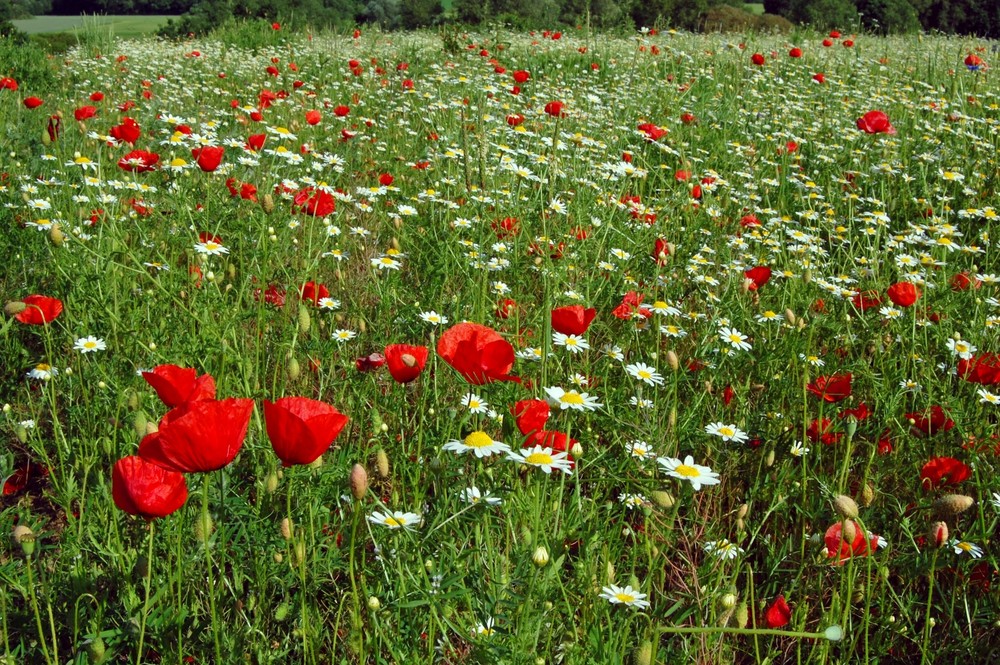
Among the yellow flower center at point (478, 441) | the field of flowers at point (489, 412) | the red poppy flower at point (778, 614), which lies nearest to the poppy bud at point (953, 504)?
the field of flowers at point (489, 412)

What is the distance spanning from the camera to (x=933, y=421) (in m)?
2.02

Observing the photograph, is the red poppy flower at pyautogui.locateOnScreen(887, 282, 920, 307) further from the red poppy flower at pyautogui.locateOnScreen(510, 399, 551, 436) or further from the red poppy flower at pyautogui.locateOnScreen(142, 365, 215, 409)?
the red poppy flower at pyautogui.locateOnScreen(142, 365, 215, 409)

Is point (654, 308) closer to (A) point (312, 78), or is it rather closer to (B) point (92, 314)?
(B) point (92, 314)

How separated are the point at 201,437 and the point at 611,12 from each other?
1466 centimetres

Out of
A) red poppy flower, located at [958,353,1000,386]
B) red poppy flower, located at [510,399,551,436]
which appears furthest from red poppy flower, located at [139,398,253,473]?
red poppy flower, located at [958,353,1000,386]

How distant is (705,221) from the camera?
3668mm

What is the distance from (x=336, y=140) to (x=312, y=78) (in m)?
2.74

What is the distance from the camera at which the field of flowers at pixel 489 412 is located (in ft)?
4.47

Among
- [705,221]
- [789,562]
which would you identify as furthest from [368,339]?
[705,221]

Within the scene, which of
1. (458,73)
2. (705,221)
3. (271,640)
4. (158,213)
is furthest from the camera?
(458,73)

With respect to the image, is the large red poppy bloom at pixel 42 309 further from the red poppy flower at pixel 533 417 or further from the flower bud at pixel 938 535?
the flower bud at pixel 938 535

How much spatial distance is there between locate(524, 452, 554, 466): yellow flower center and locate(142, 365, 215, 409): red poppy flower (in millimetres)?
517

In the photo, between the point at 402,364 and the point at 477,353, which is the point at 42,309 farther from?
the point at 477,353

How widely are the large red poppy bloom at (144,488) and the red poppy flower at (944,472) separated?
151cm
